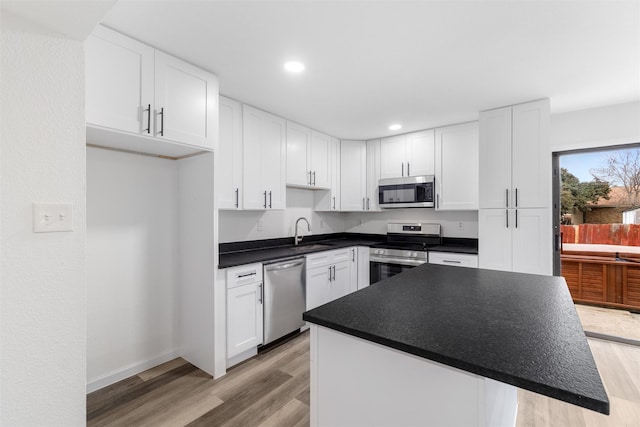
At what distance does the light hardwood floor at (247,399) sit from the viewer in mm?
1886

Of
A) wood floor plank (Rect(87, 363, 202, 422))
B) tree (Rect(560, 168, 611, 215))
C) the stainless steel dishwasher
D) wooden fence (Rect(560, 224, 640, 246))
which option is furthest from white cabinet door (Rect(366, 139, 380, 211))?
wood floor plank (Rect(87, 363, 202, 422))

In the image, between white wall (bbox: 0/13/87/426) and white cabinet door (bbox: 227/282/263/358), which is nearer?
white wall (bbox: 0/13/87/426)

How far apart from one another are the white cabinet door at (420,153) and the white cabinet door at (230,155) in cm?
225

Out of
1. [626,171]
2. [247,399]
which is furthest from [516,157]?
[247,399]

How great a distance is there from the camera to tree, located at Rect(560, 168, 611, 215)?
3316 mm

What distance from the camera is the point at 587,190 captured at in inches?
132

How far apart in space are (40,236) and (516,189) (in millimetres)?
3587

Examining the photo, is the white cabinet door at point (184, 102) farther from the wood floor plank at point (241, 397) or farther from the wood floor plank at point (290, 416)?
the wood floor plank at point (290, 416)

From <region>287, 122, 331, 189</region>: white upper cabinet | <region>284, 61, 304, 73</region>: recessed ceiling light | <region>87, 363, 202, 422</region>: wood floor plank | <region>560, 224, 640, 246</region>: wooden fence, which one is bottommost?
<region>87, 363, 202, 422</region>: wood floor plank

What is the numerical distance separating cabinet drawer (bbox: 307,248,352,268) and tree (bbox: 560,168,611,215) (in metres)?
2.58

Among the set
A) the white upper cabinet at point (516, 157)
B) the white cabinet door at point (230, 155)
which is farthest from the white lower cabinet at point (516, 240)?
the white cabinet door at point (230, 155)

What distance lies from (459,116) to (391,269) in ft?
6.42

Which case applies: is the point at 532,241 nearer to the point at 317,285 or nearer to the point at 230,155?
the point at 317,285

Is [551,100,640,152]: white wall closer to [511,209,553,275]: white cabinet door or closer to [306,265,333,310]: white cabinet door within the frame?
[511,209,553,275]: white cabinet door
